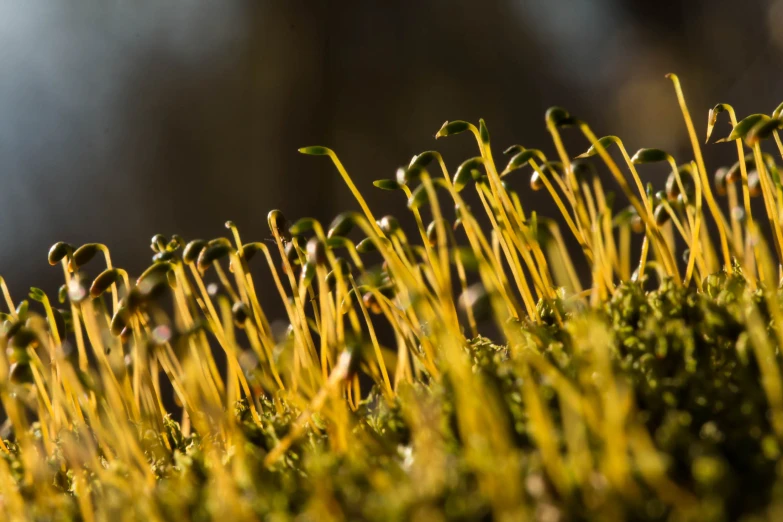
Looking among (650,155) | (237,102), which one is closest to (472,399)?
(650,155)

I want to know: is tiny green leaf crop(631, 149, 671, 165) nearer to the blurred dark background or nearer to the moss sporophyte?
the moss sporophyte

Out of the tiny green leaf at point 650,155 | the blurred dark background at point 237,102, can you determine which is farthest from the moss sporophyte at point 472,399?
the blurred dark background at point 237,102

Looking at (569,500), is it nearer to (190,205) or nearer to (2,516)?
(2,516)

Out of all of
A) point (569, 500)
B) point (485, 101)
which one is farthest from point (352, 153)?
point (569, 500)

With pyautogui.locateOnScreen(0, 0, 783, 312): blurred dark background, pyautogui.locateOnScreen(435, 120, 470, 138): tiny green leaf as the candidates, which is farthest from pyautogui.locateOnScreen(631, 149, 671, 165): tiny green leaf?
pyautogui.locateOnScreen(0, 0, 783, 312): blurred dark background

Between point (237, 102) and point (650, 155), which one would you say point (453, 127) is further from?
point (237, 102)

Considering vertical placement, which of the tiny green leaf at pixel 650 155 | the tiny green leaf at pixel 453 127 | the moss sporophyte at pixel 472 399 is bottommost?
the moss sporophyte at pixel 472 399

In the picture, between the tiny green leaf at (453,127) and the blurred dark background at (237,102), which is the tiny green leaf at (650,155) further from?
the blurred dark background at (237,102)

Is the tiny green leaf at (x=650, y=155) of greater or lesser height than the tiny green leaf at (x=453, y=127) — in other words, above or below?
below
